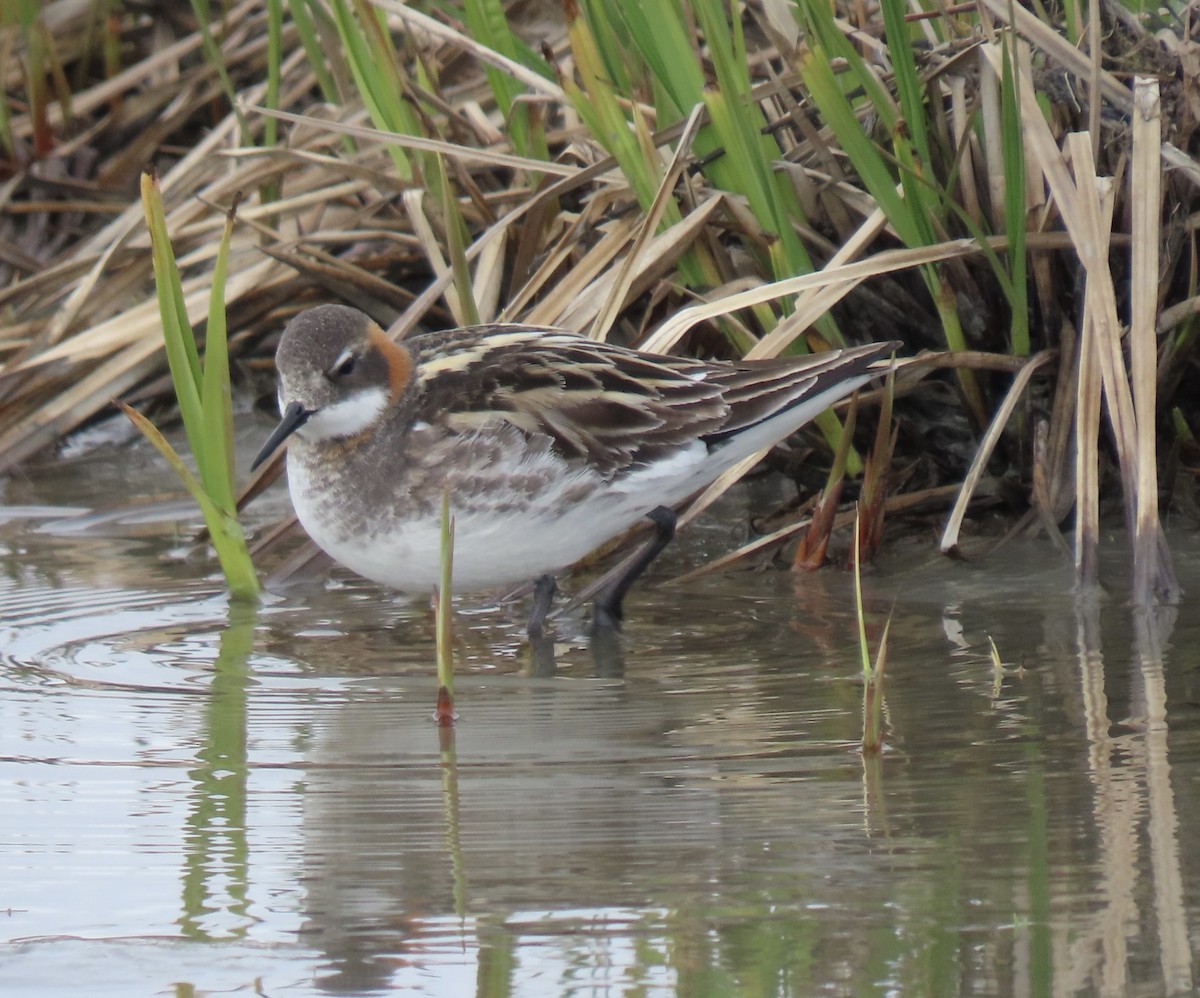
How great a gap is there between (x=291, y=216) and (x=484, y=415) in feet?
7.49

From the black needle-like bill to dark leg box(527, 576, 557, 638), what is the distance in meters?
0.69

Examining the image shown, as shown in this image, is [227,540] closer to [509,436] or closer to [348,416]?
[348,416]

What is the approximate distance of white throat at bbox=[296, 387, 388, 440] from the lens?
175 inches

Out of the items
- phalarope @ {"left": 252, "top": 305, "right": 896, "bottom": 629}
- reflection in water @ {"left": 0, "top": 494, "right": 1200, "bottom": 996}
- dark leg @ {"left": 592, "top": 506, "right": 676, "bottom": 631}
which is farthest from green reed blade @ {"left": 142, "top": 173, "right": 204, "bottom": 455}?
dark leg @ {"left": 592, "top": 506, "right": 676, "bottom": 631}

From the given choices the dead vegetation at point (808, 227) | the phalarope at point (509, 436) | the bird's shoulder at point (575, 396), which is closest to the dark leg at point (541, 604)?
the phalarope at point (509, 436)

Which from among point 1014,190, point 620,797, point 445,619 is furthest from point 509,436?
point 620,797

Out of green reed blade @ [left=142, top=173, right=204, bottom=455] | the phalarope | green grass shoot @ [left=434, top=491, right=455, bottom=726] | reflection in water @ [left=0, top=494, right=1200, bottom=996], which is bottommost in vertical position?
reflection in water @ [left=0, top=494, right=1200, bottom=996]

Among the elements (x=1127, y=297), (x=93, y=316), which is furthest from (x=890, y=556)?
(x=93, y=316)

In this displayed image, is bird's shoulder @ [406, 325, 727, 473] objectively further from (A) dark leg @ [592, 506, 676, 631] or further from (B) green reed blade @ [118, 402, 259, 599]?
(B) green reed blade @ [118, 402, 259, 599]

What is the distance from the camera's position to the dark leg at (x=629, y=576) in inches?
174

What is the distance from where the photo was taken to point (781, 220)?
461cm

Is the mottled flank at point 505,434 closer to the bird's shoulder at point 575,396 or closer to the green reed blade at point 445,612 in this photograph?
the bird's shoulder at point 575,396

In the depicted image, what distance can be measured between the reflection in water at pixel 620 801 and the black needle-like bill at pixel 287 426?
1.45 ft

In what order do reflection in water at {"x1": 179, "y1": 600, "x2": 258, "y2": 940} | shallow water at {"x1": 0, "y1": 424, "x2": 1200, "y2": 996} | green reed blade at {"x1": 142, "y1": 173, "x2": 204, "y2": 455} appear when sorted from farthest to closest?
green reed blade at {"x1": 142, "y1": 173, "x2": 204, "y2": 455}, reflection in water at {"x1": 179, "y1": 600, "x2": 258, "y2": 940}, shallow water at {"x1": 0, "y1": 424, "x2": 1200, "y2": 996}
